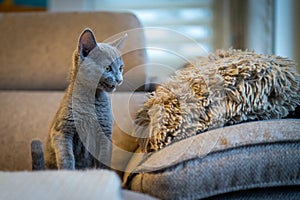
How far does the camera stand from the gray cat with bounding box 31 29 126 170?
704 mm

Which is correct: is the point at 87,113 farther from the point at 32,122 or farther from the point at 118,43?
the point at 32,122

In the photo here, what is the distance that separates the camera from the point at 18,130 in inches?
45.7

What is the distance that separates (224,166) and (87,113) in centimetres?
27

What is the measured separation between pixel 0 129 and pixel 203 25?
145cm

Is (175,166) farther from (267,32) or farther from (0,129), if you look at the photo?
(267,32)

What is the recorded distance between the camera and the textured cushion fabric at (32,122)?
0.79m

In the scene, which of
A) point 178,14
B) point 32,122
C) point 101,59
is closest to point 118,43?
point 101,59

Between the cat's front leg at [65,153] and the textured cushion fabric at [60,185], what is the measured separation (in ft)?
0.23

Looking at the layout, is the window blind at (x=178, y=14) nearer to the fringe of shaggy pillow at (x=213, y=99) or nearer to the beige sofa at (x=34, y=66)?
the beige sofa at (x=34, y=66)

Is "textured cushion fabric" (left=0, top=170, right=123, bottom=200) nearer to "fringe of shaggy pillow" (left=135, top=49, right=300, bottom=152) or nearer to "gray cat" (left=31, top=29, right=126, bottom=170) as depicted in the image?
"gray cat" (left=31, top=29, right=126, bottom=170)

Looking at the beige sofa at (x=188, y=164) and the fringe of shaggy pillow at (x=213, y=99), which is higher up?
the fringe of shaggy pillow at (x=213, y=99)

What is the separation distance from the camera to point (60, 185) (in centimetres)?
61

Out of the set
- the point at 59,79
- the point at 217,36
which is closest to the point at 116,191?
the point at 59,79

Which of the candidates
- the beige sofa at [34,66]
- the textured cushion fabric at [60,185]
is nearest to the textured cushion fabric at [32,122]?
the beige sofa at [34,66]
